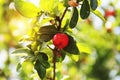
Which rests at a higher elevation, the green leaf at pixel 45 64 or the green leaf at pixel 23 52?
the green leaf at pixel 23 52

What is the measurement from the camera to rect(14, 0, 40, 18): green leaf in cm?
222

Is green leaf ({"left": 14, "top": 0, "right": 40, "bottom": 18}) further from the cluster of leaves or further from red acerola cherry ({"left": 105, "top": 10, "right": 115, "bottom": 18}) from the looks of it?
red acerola cherry ({"left": 105, "top": 10, "right": 115, "bottom": 18})

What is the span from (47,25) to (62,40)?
0.52 ft

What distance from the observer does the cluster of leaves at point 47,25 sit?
7.07ft

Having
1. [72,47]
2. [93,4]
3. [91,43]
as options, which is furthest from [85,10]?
[91,43]

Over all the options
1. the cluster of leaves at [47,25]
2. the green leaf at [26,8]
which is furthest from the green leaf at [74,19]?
the green leaf at [26,8]

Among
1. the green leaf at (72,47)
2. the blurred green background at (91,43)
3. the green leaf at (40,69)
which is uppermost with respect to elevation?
the blurred green background at (91,43)

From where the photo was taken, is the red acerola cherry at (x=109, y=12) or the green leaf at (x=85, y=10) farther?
the red acerola cherry at (x=109, y=12)

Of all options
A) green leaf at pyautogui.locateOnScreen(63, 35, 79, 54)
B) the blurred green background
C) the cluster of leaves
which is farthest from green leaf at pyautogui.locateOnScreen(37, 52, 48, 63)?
the blurred green background

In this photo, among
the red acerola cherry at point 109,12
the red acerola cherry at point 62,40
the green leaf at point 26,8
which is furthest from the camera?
the red acerola cherry at point 109,12

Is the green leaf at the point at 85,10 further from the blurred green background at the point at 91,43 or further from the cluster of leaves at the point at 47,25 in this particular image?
Result: the blurred green background at the point at 91,43

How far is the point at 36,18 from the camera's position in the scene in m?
2.25

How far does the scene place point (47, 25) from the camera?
2.21m

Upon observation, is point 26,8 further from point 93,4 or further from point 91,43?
point 91,43
